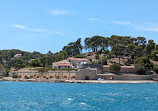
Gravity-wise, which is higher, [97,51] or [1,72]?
[97,51]

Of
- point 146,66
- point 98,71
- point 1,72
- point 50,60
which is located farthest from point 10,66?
point 146,66

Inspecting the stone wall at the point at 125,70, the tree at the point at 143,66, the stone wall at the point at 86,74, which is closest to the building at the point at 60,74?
the stone wall at the point at 86,74

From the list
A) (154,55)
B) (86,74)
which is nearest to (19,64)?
(86,74)

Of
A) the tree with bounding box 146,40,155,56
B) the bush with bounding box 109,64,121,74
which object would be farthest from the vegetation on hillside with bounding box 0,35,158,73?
the bush with bounding box 109,64,121,74

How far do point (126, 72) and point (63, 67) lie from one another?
20.1 metres

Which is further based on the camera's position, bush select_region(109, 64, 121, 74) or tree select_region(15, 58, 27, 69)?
tree select_region(15, 58, 27, 69)

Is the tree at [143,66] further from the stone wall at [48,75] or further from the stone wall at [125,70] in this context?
the stone wall at [48,75]

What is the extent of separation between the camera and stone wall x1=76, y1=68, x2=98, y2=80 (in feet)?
237

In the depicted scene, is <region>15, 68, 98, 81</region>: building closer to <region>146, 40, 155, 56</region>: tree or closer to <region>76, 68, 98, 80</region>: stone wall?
<region>76, 68, 98, 80</region>: stone wall

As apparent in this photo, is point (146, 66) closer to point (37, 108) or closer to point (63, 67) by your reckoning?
point (63, 67)

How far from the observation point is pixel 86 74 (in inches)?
2864

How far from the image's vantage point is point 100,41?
375 ft

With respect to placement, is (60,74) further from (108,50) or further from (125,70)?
(108,50)

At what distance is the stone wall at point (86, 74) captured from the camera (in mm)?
72250
